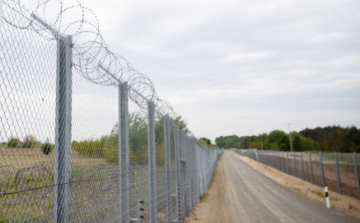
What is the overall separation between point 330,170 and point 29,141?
2010cm

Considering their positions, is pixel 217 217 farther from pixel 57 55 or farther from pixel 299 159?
pixel 299 159

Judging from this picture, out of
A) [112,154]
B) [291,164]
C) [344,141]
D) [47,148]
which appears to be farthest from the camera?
[344,141]

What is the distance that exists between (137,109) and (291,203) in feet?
40.6

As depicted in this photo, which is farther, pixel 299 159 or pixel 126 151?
pixel 299 159

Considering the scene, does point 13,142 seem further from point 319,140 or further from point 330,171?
point 319,140

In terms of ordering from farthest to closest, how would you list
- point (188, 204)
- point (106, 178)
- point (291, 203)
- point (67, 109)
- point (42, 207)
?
point (291, 203) < point (188, 204) < point (106, 178) < point (67, 109) < point (42, 207)

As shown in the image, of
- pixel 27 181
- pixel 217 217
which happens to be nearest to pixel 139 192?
pixel 27 181

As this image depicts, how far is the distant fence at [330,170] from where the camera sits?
53.2ft

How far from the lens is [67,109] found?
9.02ft

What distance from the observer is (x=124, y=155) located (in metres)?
4.10

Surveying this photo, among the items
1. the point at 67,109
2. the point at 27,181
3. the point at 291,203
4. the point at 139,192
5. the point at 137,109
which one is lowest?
the point at 291,203

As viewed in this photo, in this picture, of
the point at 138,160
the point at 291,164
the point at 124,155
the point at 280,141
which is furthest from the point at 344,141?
the point at 124,155

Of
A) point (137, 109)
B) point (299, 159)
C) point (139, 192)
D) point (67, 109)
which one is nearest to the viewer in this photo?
point (67, 109)

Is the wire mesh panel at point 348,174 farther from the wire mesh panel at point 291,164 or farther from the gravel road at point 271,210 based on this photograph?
the wire mesh panel at point 291,164
